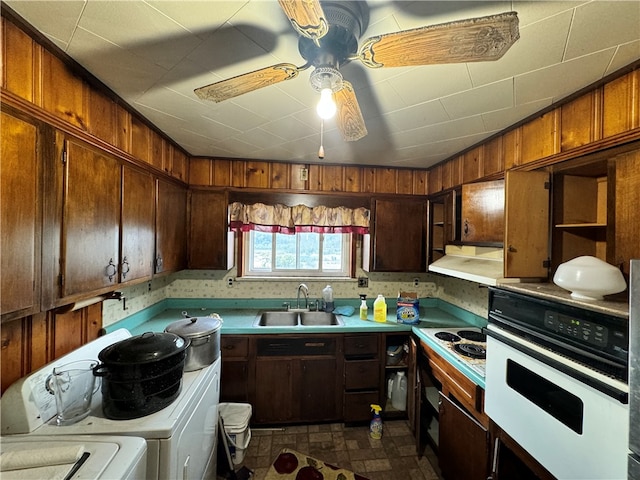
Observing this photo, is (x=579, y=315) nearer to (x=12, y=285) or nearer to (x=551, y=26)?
(x=551, y=26)

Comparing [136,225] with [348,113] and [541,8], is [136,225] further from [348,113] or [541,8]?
[541,8]

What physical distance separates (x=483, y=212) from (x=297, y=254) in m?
1.83

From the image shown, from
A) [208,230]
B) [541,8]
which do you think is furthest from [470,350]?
[208,230]

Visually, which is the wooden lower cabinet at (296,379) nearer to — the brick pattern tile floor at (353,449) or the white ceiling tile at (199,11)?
the brick pattern tile floor at (353,449)

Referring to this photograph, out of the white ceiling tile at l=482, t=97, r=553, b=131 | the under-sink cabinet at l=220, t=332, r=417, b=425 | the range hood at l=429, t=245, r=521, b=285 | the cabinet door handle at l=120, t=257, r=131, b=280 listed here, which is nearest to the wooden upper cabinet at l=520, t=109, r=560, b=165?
the white ceiling tile at l=482, t=97, r=553, b=131

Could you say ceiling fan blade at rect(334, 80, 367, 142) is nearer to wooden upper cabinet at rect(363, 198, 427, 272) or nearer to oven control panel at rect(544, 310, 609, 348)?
oven control panel at rect(544, 310, 609, 348)

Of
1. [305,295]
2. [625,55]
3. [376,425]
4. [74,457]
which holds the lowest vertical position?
[376,425]

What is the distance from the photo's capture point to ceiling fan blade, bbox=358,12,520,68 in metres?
0.64

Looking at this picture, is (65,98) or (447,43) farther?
(65,98)

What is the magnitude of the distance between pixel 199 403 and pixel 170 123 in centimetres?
170

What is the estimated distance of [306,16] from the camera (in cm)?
64

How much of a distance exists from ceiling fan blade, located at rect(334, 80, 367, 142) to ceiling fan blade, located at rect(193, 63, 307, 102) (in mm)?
199

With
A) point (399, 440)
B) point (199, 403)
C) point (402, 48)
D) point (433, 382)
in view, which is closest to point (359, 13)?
point (402, 48)

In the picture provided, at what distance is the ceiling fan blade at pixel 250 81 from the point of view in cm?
86
